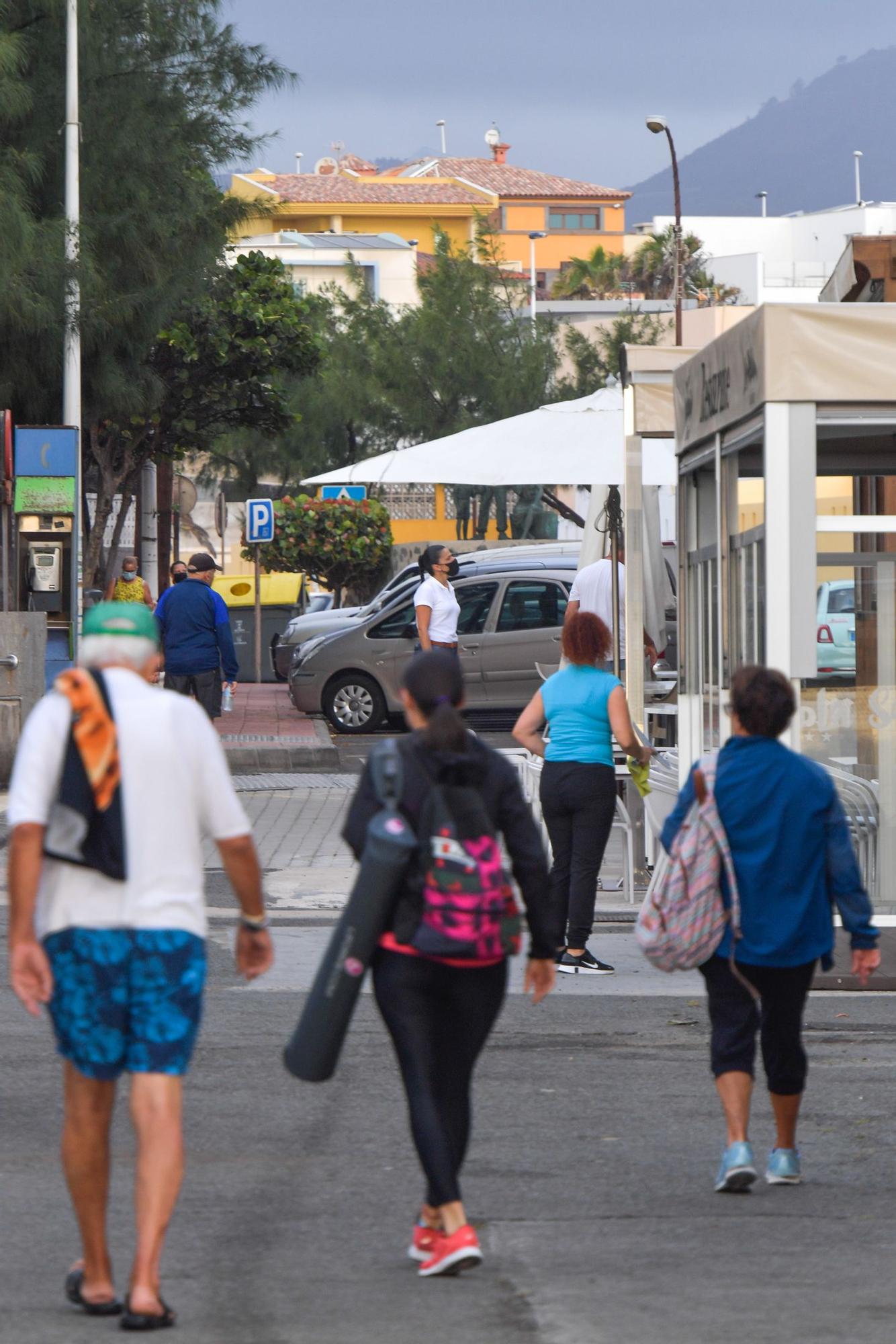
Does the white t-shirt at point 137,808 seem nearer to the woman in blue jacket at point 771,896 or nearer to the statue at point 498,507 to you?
the woman in blue jacket at point 771,896

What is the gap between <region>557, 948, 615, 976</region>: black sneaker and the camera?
9.52 meters

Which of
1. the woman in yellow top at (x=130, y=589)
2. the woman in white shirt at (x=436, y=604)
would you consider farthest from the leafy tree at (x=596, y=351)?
the woman in white shirt at (x=436, y=604)

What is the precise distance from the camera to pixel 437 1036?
16.3 ft

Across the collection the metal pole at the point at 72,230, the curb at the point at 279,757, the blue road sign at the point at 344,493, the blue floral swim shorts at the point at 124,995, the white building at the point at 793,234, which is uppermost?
the white building at the point at 793,234

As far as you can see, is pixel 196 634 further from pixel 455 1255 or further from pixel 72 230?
pixel 455 1255

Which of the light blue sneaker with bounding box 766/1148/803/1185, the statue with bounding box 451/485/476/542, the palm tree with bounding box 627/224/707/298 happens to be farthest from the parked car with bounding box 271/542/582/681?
the palm tree with bounding box 627/224/707/298

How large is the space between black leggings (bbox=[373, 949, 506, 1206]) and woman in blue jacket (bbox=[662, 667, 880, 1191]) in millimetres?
974

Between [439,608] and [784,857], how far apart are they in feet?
38.3

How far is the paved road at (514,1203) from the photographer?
15.2 ft

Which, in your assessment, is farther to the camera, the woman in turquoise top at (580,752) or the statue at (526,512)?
the statue at (526,512)

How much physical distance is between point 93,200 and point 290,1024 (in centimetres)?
1851

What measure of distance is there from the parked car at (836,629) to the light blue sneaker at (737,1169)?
141 inches

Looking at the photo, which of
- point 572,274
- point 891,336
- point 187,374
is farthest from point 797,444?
point 572,274

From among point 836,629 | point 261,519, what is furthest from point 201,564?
point 261,519
